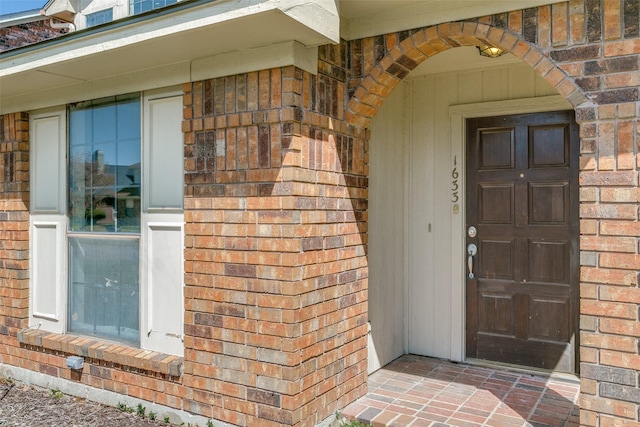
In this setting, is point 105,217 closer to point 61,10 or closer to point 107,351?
point 107,351

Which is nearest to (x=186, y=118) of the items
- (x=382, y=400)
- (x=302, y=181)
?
(x=302, y=181)

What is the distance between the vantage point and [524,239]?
409cm

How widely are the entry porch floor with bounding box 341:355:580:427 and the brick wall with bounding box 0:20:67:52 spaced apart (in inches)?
209

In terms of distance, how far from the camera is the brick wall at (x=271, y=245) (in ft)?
9.82

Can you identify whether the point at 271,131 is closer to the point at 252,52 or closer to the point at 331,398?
the point at 252,52

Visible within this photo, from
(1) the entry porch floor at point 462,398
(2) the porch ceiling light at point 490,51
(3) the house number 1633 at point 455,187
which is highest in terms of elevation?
(2) the porch ceiling light at point 490,51

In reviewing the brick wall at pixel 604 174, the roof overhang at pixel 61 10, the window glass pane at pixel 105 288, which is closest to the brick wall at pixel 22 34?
the roof overhang at pixel 61 10

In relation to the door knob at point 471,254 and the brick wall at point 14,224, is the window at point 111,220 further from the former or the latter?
the door knob at point 471,254

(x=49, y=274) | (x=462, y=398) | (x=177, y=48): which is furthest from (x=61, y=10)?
(x=462, y=398)

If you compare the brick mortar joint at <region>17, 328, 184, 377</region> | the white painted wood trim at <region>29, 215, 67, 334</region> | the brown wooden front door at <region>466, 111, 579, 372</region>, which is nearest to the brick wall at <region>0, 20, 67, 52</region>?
the white painted wood trim at <region>29, 215, 67, 334</region>

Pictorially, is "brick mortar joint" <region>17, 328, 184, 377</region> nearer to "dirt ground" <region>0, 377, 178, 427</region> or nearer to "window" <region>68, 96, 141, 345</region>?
"window" <region>68, 96, 141, 345</region>

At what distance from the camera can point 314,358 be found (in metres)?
3.16

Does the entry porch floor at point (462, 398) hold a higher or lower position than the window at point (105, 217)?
lower

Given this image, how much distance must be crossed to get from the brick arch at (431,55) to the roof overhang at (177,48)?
43 cm
